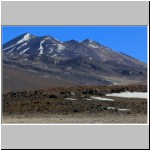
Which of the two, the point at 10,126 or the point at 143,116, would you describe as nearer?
the point at 10,126

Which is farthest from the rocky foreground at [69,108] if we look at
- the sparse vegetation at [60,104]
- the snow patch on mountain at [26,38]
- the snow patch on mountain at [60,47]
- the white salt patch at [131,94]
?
the snow patch on mountain at [26,38]

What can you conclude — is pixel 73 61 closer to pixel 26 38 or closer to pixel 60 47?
pixel 60 47

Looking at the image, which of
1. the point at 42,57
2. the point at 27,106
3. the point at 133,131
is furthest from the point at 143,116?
the point at 42,57

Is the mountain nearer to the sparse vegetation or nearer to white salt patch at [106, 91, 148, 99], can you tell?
white salt patch at [106, 91, 148, 99]

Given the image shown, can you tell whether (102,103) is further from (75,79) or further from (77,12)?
(75,79)

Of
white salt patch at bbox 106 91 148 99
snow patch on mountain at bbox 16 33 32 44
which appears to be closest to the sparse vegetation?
white salt patch at bbox 106 91 148 99

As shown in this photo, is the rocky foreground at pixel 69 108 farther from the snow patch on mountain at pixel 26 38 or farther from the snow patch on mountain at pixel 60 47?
the snow patch on mountain at pixel 26 38
